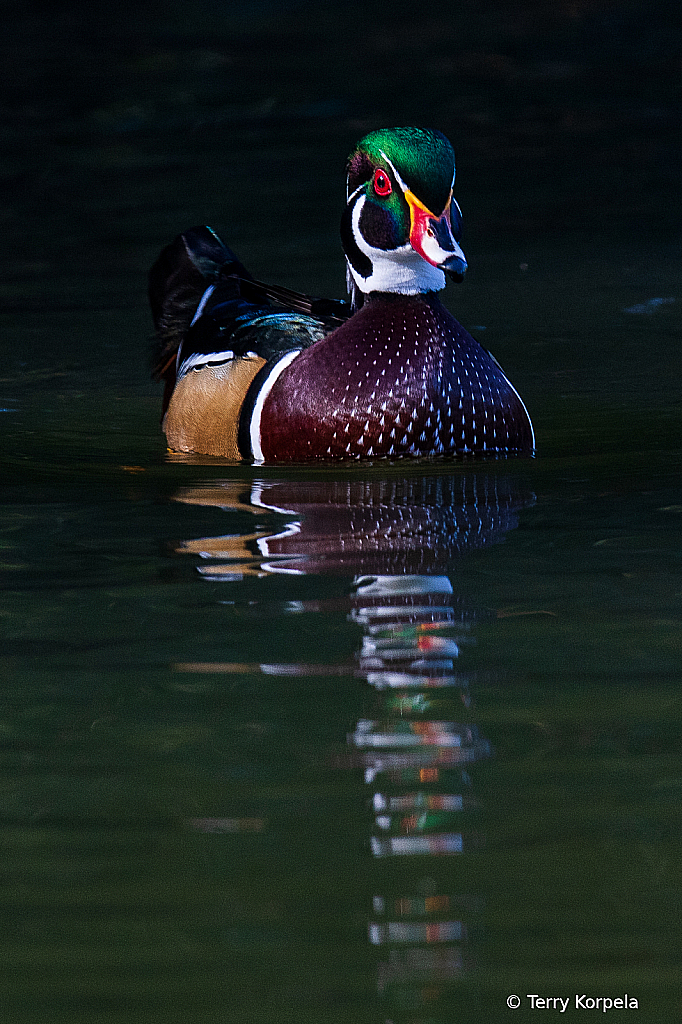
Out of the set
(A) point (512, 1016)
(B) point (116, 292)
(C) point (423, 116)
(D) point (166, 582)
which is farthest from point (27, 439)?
(C) point (423, 116)

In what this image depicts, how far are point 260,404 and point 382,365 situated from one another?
598mm

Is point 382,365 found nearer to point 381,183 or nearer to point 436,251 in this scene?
point 436,251

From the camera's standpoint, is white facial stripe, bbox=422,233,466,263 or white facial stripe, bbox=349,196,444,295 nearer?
white facial stripe, bbox=422,233,466,263

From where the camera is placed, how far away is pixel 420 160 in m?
6.97

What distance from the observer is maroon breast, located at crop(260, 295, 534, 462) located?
6844 millimetres

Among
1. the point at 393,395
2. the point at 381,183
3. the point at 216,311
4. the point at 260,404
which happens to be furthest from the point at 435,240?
the point at 216,311

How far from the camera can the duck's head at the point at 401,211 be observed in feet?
22.6

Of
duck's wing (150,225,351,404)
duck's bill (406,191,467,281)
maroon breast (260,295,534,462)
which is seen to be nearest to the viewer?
duck's bill (406,191,467,281)

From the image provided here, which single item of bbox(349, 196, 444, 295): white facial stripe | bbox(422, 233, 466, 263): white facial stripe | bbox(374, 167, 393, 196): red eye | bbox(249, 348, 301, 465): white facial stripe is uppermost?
bbox(374, 167, 393, 196): red eye

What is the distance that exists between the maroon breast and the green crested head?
442 mm

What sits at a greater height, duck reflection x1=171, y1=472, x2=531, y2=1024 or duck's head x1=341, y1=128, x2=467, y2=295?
duck's head x1=341, y1=128, x2=467, y2=295

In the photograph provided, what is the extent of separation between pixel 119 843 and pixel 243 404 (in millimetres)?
4506

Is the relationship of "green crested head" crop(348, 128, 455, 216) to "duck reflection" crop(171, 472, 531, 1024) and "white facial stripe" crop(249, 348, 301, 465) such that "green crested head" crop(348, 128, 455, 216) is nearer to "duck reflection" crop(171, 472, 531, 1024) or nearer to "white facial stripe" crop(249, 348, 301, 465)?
"white facial stripe" crop(249, 348, 301, 465)

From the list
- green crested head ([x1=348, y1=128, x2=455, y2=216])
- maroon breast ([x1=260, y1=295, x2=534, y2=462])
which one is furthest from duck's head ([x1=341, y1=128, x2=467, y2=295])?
maroon breast ([x1=260, y1=295, x2=534, y2=462])
